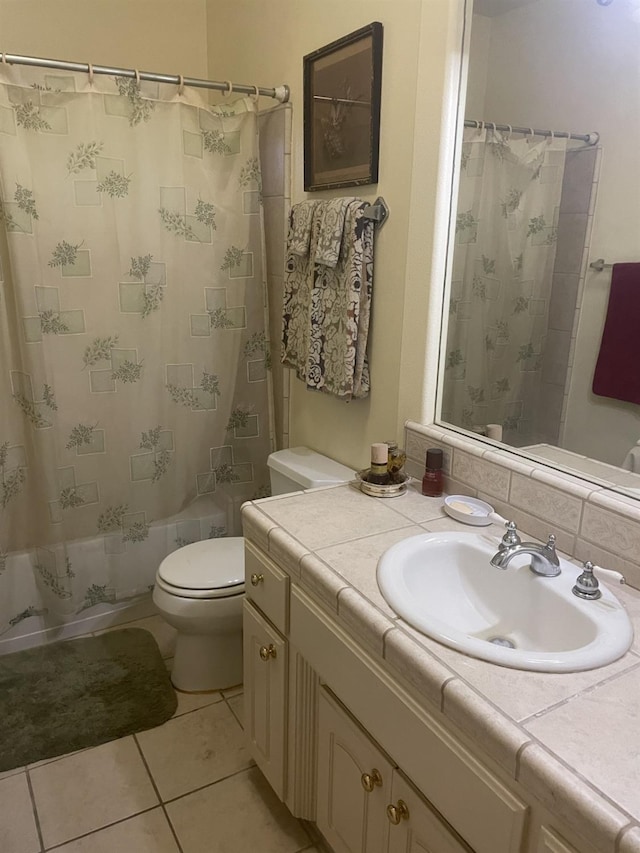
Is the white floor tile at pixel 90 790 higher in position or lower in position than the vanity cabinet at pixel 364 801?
lower

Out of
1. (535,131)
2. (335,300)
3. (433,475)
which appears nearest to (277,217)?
(335,300)

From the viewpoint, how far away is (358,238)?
1722 millimetres

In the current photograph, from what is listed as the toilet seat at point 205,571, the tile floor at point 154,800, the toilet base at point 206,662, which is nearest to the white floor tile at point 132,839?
the tile floor at point 154,800

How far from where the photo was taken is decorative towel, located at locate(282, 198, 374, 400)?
1.74 meters

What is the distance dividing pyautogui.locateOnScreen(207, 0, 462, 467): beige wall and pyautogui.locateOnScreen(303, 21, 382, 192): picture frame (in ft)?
0.10

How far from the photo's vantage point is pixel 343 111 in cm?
180

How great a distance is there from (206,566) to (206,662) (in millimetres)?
322

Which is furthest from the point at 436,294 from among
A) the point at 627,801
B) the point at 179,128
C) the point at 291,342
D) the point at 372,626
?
the point at 627,801

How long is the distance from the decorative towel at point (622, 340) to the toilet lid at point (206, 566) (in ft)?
3.98

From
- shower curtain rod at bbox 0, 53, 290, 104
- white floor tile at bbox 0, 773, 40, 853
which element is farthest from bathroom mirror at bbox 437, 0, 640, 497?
white floor tile at bbox 0, 773, 40, 853

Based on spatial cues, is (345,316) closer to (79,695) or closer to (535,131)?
(535,131)

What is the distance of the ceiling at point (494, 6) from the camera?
1391 mm

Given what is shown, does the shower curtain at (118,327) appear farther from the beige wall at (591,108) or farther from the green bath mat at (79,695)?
the beige wall at (591,108)

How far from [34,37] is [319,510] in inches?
83.1
